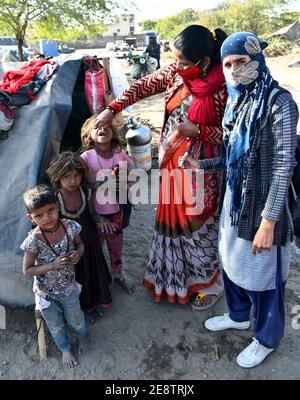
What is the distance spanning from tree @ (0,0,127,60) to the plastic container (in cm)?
766

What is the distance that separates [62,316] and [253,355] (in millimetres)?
1223

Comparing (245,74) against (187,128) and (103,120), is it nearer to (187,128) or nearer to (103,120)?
(187,128)

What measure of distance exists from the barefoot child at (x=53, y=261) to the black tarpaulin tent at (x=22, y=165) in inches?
12.6

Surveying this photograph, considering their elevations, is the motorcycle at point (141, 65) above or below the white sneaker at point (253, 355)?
above

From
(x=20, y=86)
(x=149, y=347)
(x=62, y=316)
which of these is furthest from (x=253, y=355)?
(x=20, y=86)

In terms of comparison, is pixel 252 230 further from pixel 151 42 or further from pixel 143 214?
pixel 151 42

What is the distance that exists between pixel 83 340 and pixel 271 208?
155 cm

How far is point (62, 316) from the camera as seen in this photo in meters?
2.24

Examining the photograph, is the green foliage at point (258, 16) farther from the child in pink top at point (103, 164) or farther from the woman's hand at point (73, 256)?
the woman's hand at point (73, 256)

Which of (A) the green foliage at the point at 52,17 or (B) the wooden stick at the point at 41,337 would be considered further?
(A) the green foliage at the point at 52,17

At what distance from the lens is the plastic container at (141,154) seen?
4.96m

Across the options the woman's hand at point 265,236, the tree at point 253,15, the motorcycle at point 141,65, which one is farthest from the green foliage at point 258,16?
the woman's hand at point 265,236

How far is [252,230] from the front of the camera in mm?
1844
